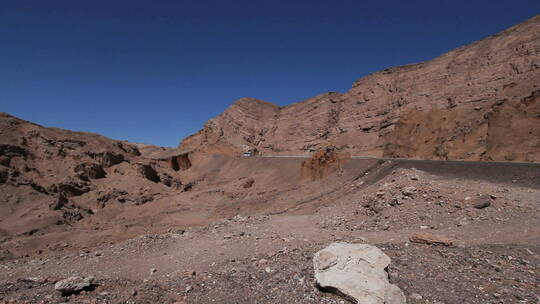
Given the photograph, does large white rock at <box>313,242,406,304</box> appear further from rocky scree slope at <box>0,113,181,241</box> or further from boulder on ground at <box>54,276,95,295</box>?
rocky scree slope at <box>0,113,181,241</box>

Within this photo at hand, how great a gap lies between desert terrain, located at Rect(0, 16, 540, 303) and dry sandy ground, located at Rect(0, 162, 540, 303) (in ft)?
0.13

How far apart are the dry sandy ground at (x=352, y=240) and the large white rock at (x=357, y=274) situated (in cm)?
22

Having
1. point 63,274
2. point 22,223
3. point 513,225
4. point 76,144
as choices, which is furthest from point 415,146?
point 76,144

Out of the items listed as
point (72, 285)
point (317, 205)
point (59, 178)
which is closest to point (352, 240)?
point (72, 285)

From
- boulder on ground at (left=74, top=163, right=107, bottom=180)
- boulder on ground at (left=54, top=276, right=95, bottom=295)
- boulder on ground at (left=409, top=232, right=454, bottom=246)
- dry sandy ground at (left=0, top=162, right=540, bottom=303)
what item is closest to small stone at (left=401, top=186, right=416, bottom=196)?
dry sandy ground at (left=0, top=162, right=540, bottom=303)

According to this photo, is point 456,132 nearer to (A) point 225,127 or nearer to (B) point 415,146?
(B) point 415,146

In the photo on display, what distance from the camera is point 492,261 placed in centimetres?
516

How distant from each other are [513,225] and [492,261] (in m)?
2.39

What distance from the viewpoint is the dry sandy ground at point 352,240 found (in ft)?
15.3

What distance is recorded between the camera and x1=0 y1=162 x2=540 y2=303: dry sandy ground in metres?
4.66

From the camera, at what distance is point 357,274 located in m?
4.18

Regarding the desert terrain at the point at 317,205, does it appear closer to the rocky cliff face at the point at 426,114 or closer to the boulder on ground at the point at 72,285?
the boulder on ground at the point at 72,285

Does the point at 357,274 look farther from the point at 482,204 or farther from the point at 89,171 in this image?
the point at 89,171

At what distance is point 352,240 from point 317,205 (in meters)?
6.41
